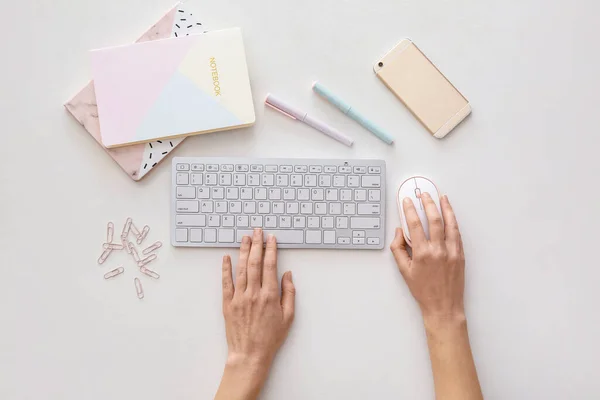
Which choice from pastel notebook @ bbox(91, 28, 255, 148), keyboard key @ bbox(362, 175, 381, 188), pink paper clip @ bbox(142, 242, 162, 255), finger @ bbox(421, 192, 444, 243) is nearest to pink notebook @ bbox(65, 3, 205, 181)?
pastel notebook @ bbox(91, 28, 255, 148)

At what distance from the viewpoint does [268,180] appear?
2.89ft

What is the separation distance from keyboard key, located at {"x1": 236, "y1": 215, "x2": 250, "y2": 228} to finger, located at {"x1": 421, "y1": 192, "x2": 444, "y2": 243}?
31 centimetres

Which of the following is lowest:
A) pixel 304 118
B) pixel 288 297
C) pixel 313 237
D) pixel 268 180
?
pixel 288 297

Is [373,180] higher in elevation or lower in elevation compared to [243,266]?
higher

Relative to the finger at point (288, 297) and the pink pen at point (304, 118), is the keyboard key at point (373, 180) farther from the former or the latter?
the finger at point (288, 297)

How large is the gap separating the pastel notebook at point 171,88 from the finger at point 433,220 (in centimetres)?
34

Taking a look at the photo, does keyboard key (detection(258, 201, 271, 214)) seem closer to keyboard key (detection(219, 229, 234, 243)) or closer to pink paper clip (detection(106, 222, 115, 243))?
keyboard key (detection(219, 229, 234, 243))

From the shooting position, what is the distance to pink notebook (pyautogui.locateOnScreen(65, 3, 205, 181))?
871 mm

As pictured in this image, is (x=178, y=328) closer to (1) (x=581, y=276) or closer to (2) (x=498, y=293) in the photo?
(2) (x=498, y=293)

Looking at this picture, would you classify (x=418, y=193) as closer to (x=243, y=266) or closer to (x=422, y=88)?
(x=422, y=88)

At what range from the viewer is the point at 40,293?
0.89m

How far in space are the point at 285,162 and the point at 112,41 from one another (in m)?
0.37

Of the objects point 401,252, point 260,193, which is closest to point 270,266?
point 260,193

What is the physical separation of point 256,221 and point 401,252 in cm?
26
